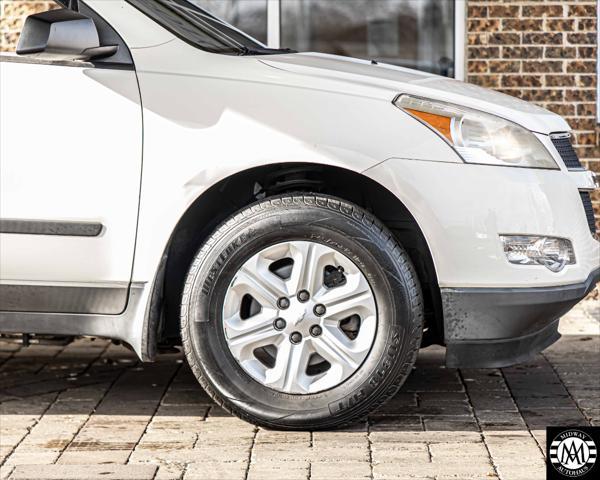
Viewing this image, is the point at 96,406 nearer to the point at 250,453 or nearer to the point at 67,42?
the point at 250,453

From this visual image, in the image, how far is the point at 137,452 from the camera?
4.70m

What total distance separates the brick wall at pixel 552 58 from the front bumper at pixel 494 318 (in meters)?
3.29

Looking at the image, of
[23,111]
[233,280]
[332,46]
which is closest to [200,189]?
[233,280]

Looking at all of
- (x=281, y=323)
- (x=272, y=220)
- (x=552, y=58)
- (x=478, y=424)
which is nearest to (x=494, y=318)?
(x=478, y=424)

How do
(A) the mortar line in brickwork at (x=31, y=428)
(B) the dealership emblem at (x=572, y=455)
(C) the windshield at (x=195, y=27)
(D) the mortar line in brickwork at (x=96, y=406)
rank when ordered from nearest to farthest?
(B) the dealership emblem at (x=572, y=455) → (A) the mortar line in brickwork at (x=31, y=428) → (D) the mortar line in brickwork at (x=96, y=406) → (C) the windshield at (x=195, y=27)

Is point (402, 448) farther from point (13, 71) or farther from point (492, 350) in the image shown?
point (13, 71)

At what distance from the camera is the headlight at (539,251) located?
489 centimetres

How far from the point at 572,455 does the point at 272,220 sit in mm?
1524

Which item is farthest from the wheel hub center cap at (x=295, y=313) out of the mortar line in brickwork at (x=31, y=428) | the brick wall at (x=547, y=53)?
the brick wall at (x=547, y=53)

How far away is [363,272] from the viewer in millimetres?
4926

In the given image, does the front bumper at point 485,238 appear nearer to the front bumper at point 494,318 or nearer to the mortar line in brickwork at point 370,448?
the front bumper at point 494,318

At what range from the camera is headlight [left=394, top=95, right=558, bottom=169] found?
4.91 metres

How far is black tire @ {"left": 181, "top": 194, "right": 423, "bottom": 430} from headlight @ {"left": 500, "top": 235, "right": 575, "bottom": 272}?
385mm

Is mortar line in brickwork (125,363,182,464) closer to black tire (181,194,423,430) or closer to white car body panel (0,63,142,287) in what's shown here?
black tire (181,194,423,430)
